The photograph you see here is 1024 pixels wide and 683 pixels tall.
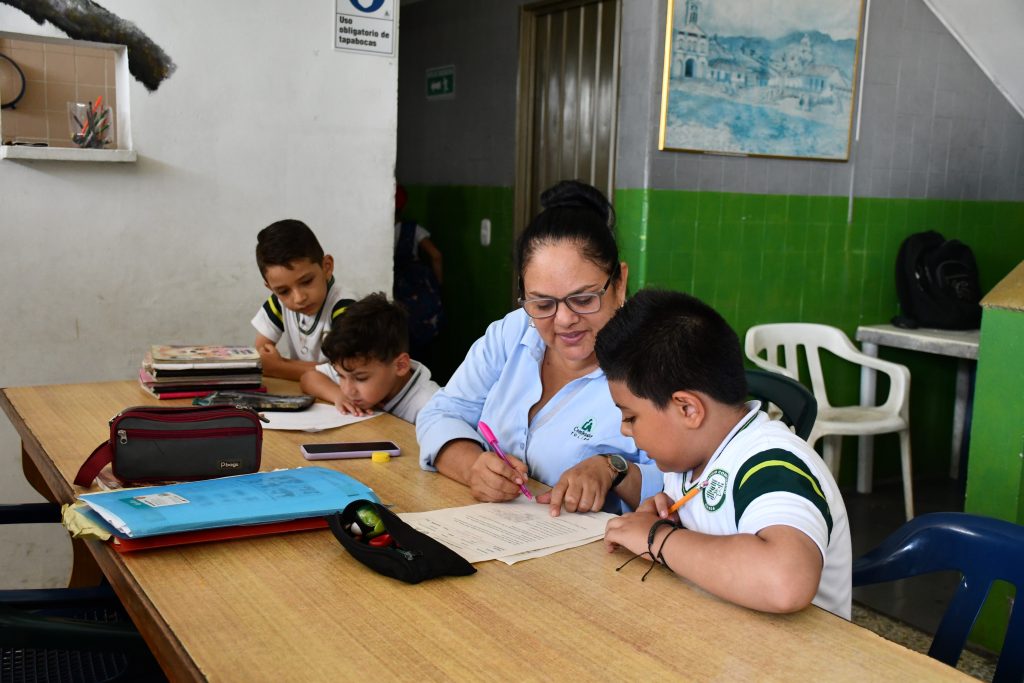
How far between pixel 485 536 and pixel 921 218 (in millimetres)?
4185

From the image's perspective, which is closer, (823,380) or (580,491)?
(580,491)

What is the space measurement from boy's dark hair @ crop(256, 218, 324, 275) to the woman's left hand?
1.51m

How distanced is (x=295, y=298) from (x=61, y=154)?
913mm

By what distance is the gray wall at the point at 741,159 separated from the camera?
420 cm

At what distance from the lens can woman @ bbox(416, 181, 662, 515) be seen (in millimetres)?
1800

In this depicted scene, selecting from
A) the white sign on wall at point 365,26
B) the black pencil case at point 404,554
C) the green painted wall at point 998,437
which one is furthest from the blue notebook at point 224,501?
the white sign on wall at point 365,26

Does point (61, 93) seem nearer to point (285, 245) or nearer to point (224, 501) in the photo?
point (285, 245)

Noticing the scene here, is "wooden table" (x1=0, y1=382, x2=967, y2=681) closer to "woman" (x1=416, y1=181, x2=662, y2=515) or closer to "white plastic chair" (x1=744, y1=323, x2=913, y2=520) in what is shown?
"woman" (x1=416, y1=181, x2=662, y2=515)

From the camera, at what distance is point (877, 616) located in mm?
3387

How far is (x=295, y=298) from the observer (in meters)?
3.04

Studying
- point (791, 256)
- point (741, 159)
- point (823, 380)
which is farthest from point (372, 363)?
point (823, 380)

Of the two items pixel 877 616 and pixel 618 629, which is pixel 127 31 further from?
pixel 877 616

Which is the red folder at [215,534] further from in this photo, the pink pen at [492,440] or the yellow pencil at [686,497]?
the yellow pencil at [686,497]

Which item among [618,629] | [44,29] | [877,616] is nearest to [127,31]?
[44,29]
